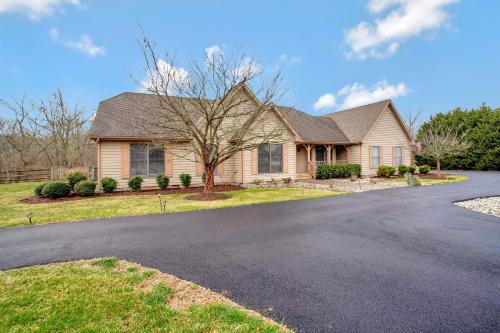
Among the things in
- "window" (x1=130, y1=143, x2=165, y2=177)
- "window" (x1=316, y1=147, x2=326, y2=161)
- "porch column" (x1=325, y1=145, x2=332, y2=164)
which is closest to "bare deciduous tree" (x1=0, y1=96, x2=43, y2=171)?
"window" (x1=130, y1=143, x2=165, y2=177)

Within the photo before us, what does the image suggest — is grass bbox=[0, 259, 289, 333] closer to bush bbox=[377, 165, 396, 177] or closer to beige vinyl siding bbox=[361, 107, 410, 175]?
beige vinyl siding bbox=[361, 107, 410, 175]

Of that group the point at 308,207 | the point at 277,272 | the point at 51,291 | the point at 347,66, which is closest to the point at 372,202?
the point at 308,207

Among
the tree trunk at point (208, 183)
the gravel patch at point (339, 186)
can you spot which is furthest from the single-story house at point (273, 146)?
the tree trunk at point (208, 183)

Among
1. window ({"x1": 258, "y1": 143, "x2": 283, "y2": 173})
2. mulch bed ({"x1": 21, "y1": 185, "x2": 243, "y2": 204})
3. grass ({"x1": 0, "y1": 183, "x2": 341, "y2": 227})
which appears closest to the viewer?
grass ({"x1": 0, "y1": 183, "x2": 341, "y2": 227})

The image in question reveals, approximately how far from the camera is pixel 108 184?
13703mm

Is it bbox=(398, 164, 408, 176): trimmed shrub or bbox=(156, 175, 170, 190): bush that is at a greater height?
bbox=(398, 164, 408, 176): trimmed shrub

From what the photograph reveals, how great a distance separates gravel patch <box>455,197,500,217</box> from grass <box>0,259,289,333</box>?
9859 millimetres

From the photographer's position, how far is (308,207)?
32.1 feet

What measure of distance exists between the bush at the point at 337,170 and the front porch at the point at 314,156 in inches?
18.7

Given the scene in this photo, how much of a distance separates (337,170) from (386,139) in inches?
244

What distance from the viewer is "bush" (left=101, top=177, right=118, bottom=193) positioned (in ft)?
45.0

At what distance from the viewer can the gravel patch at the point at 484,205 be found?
29.4 feet

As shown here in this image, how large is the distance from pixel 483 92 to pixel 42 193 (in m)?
49.2

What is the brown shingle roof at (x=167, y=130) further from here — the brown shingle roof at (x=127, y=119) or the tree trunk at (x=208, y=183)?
the tree trunk at (x=208, y=183)
